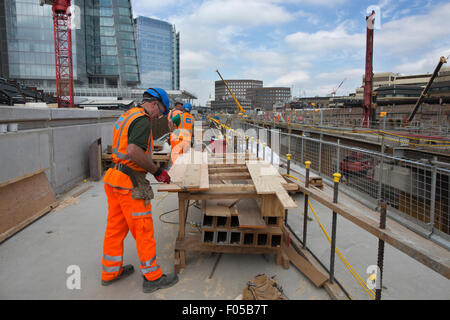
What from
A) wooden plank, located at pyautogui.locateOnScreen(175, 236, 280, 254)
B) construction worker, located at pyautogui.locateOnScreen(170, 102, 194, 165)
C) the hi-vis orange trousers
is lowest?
wooden plank, located at pyautogui.locateOnScreen(175, 236, 280, 254)

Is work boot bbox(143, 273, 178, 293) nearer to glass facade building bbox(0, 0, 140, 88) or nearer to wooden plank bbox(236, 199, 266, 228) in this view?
wooden plank bbox(236, 199, 266, 228)

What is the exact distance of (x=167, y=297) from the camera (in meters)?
2.94

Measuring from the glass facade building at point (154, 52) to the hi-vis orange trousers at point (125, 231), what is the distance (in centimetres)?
9433

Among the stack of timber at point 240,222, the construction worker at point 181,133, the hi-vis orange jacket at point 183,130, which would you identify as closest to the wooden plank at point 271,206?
the stack of timber at point 240,222

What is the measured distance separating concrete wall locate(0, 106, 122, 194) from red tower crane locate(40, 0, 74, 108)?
38712mm

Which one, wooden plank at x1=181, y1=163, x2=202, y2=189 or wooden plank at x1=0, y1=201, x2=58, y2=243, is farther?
wooden plank at x1=0, y1=201, x2=58, y2=243

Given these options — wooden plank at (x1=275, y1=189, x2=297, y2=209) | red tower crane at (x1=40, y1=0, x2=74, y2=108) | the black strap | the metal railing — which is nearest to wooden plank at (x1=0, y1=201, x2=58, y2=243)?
the black strap

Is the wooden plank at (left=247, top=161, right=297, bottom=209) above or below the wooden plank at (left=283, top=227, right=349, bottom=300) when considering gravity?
above

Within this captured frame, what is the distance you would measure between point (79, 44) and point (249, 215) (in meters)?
64.6

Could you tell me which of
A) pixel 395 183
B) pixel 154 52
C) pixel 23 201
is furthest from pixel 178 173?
pixel 154 52

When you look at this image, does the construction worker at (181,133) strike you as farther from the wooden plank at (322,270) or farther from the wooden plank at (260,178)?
the wooden plank at (322,270)

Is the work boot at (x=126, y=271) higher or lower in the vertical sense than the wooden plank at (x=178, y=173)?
lower

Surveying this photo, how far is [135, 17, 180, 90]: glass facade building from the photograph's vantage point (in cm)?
9425

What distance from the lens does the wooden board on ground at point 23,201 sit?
4352 millimetres
